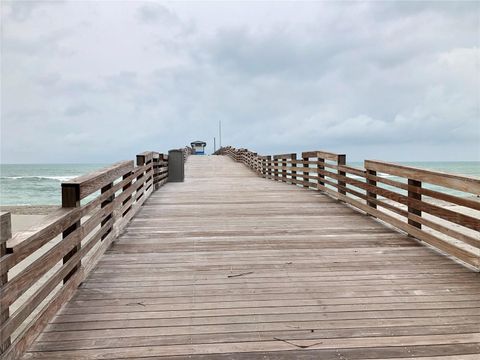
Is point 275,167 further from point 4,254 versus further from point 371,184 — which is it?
point 4,254

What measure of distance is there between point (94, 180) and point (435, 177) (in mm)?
3903

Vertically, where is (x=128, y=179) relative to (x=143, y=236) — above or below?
above

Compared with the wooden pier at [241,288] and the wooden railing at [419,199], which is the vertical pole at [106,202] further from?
the wooden railing at [419,199]

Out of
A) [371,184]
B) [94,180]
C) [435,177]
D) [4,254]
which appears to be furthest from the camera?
[371,184]

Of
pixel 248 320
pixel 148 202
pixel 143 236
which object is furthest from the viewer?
pixel 148 202

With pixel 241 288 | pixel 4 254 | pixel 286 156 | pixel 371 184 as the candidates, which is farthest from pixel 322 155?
pixel 4 254

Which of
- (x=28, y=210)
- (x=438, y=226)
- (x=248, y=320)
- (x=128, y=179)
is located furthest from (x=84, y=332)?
(x=28, y=210)

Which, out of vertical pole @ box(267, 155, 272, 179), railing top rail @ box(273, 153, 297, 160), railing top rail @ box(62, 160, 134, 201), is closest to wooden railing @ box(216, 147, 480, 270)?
railing top rail @ box(273, 153, 297, 160)

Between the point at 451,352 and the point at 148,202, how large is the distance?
21.7ft

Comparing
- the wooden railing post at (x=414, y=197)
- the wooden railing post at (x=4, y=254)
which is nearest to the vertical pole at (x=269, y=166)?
the wooden railing post at (x=414, y=197)

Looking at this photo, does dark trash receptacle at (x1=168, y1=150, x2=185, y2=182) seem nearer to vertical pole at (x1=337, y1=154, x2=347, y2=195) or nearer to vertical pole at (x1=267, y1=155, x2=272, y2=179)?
vertical pole at (x1=267, y1=155, x2=272, y2=179)

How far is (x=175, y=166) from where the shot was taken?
535 inches

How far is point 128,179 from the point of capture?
6008mm

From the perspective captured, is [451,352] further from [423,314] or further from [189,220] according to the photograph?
[189,220]
